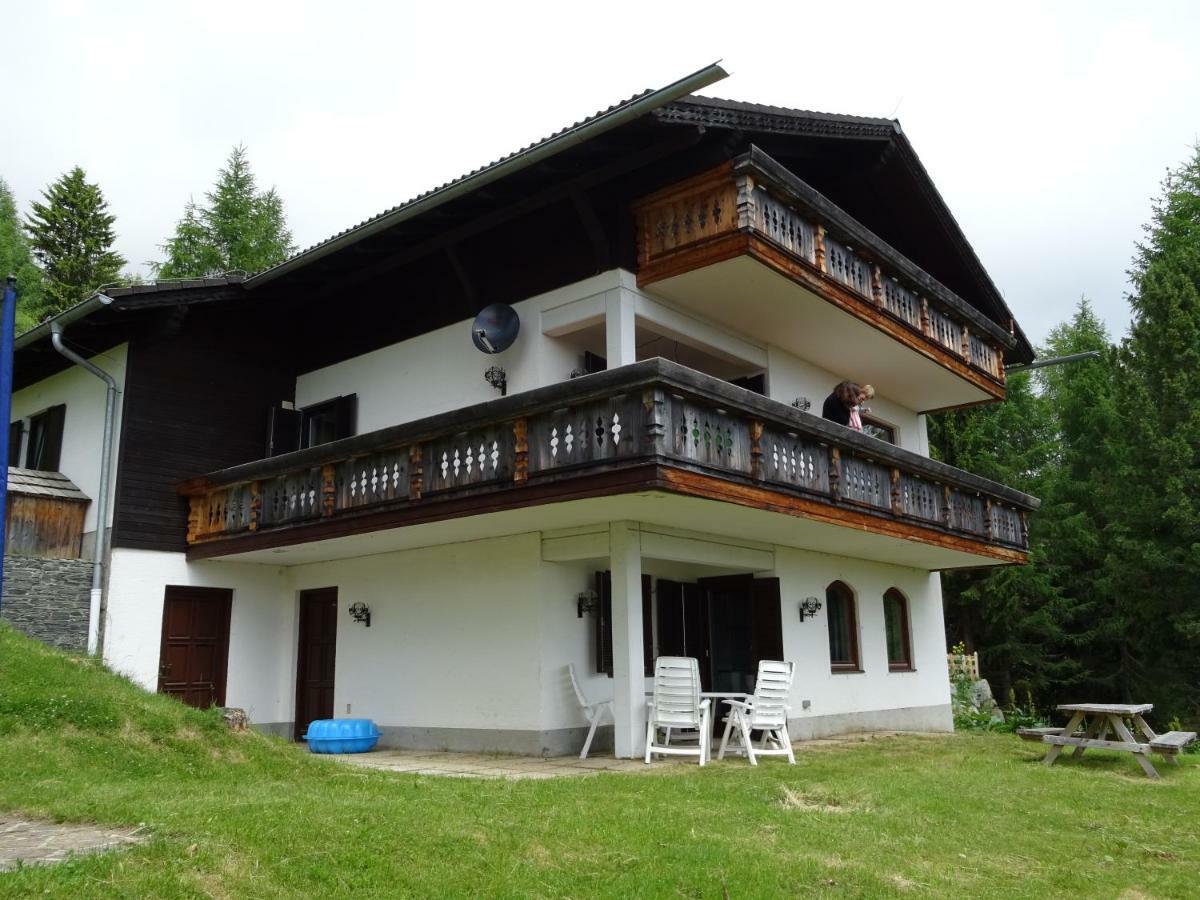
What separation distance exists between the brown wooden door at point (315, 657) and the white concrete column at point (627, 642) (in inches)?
207

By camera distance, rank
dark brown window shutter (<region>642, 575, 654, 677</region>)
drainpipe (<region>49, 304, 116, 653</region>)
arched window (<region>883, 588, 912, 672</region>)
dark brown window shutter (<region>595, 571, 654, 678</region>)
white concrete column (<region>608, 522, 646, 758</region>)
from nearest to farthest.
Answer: white concrete column (<region>608, 522, 646, 758</region>)
dark brown window shutter (<region>595, 571, 654, 678</region>)
dark brown window shutter (<region>642, 575, 654, 677</region>)
drainpipe (<region>49, 304, 116, 653</region>)
arched window (<region>883, 588, 912, 672</region>)

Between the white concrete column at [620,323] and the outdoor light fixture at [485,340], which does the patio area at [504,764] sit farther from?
the outdoor light fixture at [485,340]

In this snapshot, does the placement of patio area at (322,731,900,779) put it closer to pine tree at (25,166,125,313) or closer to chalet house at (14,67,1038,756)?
chalet house at (14,67,1038,756)

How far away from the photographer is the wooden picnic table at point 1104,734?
10953 mm

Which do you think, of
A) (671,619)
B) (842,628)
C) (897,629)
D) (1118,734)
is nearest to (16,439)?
(671,619)

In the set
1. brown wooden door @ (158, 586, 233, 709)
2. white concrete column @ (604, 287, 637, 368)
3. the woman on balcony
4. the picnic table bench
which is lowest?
the picnic table bench

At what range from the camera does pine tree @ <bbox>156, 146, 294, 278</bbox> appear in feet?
114

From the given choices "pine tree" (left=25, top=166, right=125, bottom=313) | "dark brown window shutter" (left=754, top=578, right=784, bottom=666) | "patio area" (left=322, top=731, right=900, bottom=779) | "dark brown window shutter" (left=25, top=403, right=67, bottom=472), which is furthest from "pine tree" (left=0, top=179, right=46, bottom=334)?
"dark brown window shutter" (left=754, top=578, right=784, bottom=666)

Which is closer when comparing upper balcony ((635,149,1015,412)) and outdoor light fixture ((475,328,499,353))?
upper balcony ((635,149,1015,412))

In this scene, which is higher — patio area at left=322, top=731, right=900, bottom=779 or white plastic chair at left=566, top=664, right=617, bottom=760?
white plastic chair at left=566, top=664, right=617, bottom=760

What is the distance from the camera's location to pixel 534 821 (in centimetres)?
680

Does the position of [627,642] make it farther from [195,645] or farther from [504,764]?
[195,645]

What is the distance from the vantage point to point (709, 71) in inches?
336

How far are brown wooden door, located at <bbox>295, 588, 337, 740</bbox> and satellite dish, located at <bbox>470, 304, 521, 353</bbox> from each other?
4.69m
